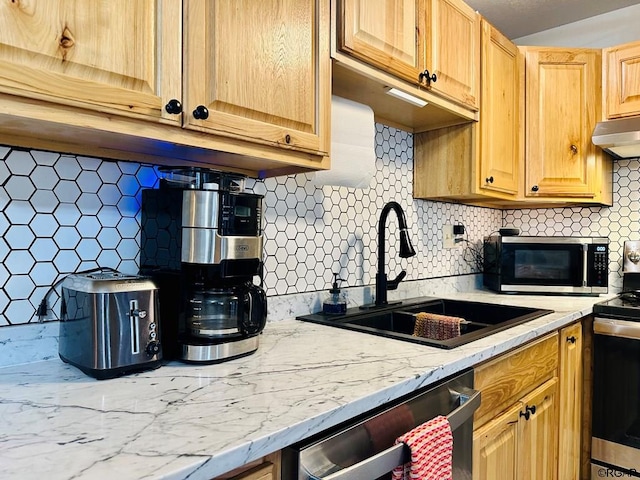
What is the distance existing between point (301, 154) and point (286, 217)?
0.43m

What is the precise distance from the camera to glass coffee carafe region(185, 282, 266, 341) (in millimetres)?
1048

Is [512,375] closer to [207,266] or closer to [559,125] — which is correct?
[207,266]

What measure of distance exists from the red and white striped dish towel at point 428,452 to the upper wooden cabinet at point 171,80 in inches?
28.6

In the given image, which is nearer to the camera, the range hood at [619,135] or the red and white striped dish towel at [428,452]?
the red and white striped dish towel at [428,452]

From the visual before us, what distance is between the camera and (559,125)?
232 centimetres

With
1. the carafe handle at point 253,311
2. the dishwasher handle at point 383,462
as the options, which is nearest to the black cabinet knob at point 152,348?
the carafe handle at point 253,311

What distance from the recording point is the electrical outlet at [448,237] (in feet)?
7.83

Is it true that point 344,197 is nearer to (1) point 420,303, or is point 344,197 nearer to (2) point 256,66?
(1) point 420,303

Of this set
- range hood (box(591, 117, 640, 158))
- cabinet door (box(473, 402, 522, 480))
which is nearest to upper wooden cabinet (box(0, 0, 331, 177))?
cabinet door (box(473, 402, 522, 480))

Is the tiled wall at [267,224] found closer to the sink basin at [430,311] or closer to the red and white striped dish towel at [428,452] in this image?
the sink basin at [430,311]

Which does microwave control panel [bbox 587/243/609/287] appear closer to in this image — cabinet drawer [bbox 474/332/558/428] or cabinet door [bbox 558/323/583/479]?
cabinet door [bbox 558/323/583/479]

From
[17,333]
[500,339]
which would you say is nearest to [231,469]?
[17,333]

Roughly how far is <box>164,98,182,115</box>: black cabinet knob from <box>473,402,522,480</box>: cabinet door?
3.71ft

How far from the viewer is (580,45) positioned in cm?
257
